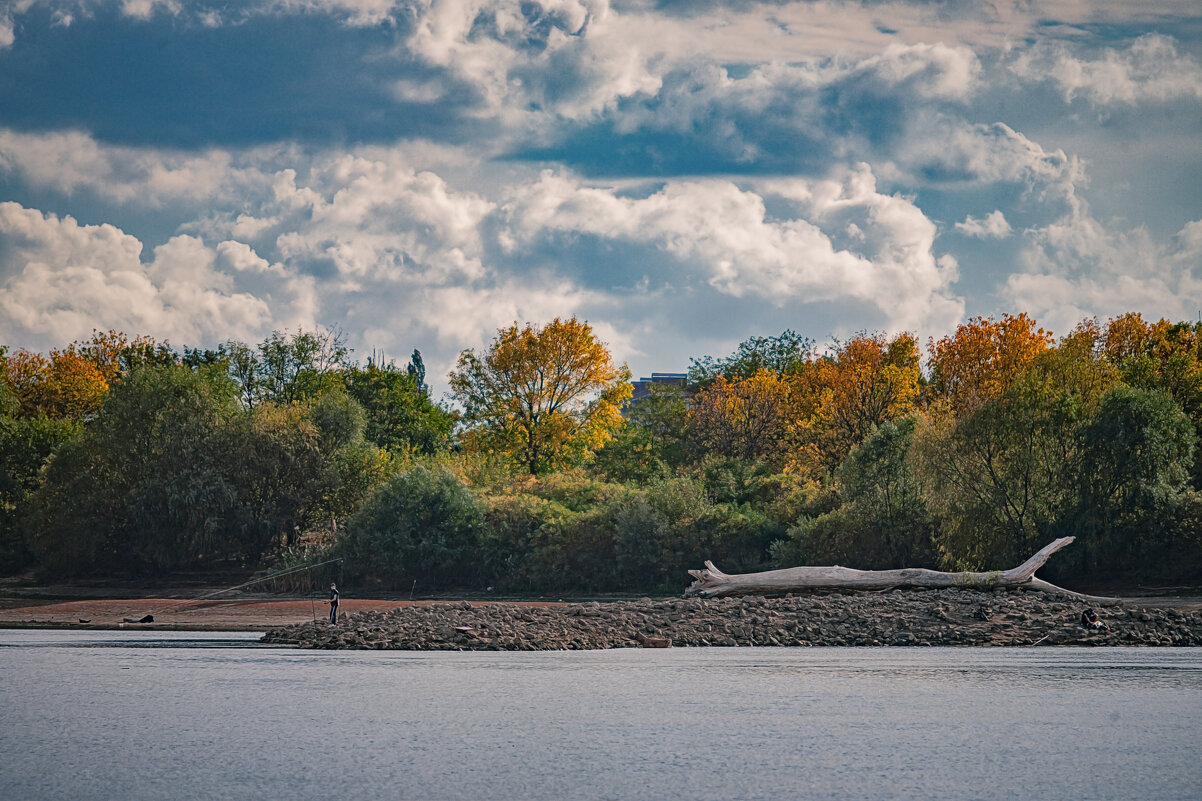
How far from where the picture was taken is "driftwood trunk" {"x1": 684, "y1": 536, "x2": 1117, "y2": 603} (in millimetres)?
33938

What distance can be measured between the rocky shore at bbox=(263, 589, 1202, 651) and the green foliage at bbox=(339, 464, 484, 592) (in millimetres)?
26808

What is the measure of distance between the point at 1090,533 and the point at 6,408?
6412 cm

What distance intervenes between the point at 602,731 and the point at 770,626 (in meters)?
17.7

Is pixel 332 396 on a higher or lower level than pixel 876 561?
higher

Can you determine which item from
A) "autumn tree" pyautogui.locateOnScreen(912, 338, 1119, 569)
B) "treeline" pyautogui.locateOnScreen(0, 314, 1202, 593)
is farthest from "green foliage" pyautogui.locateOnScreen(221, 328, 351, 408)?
"autumn tree" pyautogui.locateOnScreen(912, 338, 1119, 569)

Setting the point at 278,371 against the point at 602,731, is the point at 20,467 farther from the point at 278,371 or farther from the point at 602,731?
the point at 602,731

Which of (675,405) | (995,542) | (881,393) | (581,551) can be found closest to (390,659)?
(995,542)

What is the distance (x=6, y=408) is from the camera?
71.8 meters

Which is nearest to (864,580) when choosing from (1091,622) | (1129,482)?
(1091,622)

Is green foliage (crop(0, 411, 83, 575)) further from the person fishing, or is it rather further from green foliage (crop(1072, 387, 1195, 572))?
the person fishing

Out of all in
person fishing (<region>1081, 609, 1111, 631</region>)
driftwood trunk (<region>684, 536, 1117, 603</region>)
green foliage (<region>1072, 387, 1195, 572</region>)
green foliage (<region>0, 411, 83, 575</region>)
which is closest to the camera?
person fishing (<region>1081, 609, 1111, 631</region>)

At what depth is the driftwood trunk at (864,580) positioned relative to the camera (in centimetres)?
3394

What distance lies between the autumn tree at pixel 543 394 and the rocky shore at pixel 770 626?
123ft

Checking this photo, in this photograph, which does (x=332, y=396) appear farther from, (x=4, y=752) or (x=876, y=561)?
(x=4, y=752)
